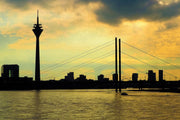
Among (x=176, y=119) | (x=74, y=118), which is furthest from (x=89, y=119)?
(x=176, y=119)

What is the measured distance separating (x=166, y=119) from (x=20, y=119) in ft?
60.5

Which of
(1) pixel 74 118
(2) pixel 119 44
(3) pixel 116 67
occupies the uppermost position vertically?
(2) pixel 119 44

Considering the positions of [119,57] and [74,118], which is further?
[119,57]

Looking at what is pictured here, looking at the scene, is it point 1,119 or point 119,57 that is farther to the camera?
point 119,57

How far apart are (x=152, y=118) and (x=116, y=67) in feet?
300

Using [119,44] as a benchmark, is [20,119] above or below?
below

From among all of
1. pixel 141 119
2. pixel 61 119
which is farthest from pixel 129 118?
pixel 61 119

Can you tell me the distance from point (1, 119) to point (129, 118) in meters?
16.4

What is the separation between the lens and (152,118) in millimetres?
45250

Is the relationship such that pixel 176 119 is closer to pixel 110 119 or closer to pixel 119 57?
pixel 110 119

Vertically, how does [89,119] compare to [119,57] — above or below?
below

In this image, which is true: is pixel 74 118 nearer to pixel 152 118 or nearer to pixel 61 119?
pixel 61 119

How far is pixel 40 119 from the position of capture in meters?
44.2

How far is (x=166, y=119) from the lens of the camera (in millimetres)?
43688
